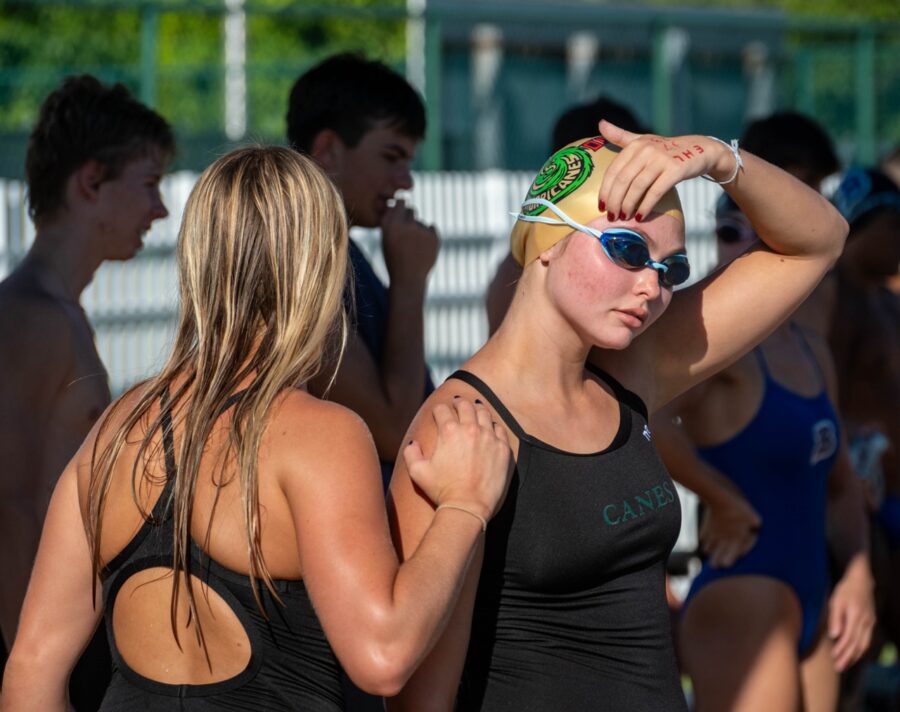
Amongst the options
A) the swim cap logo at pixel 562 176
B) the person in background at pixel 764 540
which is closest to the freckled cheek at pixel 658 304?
the swim cap logo at pixel 562 176

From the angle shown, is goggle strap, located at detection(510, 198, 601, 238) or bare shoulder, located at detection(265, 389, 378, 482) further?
goggle strap, located at detection(510, 198, 601, 238)

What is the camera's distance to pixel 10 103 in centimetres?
1145

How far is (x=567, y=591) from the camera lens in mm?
2512

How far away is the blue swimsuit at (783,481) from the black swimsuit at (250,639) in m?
1.86

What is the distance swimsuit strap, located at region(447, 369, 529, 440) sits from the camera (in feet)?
8.32

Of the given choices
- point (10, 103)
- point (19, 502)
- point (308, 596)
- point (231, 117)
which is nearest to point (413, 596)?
point (308, 596)

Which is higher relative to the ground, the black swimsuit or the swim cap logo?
the swim cap logo

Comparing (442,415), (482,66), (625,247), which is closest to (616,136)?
(625,247)

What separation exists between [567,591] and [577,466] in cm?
23

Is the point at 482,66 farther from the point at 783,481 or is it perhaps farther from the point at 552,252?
the point at 552,252

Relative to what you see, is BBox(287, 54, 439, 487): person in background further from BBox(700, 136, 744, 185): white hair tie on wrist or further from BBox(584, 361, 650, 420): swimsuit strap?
BBox(700, 136, 744, 185): white hair tie on wrist

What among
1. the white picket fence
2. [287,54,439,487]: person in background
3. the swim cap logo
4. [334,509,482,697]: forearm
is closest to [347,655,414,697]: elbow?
[334,509,482,697]: forearm

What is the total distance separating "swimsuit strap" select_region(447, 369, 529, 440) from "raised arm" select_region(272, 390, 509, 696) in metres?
0.24

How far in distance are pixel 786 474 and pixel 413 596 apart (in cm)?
201
